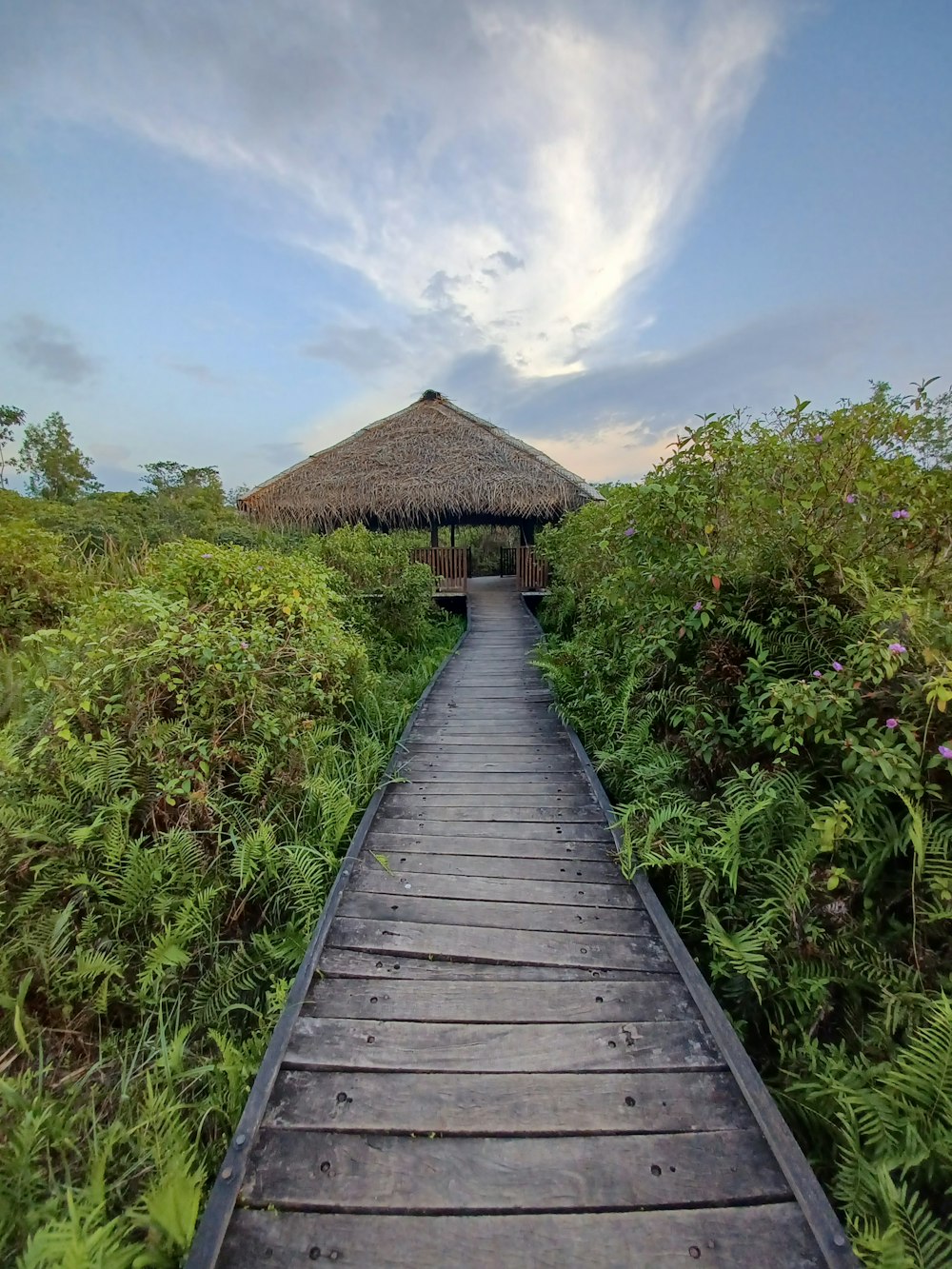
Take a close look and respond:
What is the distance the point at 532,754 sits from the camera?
3.99m

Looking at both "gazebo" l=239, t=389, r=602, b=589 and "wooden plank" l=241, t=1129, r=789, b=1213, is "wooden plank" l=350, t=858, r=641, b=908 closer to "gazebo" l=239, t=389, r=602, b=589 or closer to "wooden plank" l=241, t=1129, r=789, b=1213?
"wooden plank" l=241, t=1129, r=789, b=1213

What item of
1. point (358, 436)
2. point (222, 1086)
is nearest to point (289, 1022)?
point (222, 1086)

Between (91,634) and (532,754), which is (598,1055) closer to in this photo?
(532,754)

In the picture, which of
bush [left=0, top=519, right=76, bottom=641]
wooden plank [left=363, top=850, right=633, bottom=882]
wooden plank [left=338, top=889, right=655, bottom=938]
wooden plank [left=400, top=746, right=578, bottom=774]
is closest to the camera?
wooden plank [left=338, top=889, right=655, bottom=938]

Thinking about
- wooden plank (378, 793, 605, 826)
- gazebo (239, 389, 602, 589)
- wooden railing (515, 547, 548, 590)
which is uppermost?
gazebo (239, 389, 602, 589)

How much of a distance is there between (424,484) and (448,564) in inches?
75.4

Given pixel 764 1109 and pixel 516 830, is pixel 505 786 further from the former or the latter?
pixel 764 1109

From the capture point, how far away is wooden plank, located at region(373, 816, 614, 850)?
297cm

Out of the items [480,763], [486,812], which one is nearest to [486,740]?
[480,763]

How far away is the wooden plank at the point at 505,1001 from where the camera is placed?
74.7 inches

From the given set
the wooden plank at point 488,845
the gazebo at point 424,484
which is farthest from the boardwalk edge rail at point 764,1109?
the gazebo at point 424,484

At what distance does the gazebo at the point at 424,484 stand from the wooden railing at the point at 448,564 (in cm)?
2

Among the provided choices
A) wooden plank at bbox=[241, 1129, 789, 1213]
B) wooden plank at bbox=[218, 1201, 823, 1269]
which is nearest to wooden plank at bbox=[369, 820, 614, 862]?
wooden plank at bbox=[241, 1129, 789, 1213]

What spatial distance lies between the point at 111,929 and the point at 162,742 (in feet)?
3.08
